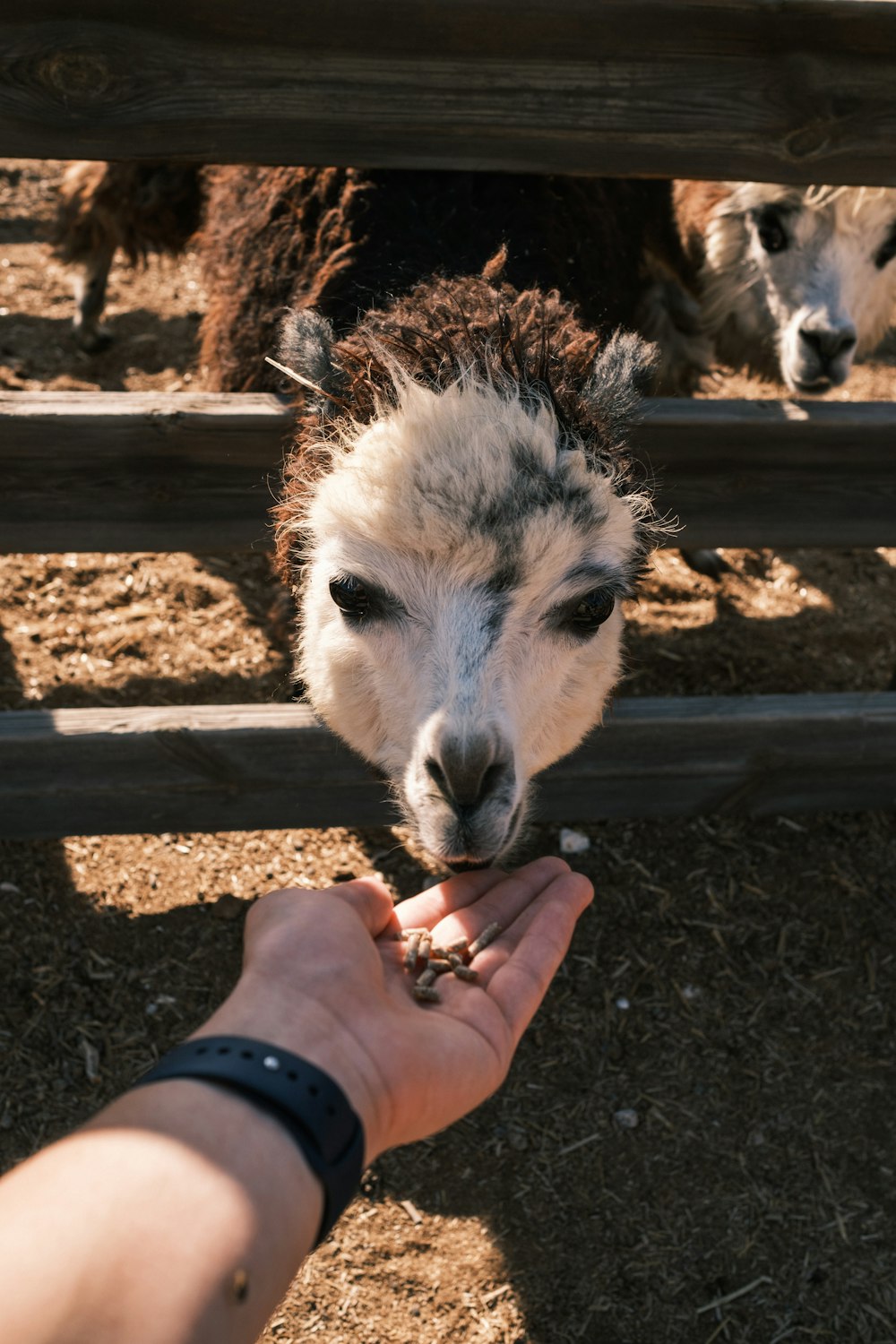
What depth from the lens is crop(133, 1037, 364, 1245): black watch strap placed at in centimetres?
149

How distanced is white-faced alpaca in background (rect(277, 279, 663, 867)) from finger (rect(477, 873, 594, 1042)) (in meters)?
0.16

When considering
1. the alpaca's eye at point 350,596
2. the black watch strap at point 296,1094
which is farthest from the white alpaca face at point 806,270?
the black watch strap at point 296,1094

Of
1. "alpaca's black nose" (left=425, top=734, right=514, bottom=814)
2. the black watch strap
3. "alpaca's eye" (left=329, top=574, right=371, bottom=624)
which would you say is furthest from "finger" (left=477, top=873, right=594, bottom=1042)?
"alpaca's eye" (left=329, top=574, right=371, bottom=624)

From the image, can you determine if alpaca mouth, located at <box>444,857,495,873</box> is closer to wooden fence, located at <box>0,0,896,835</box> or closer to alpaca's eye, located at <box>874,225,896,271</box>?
wooden fence, located at <box>0,0,896,835</box>

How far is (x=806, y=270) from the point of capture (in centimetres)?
459

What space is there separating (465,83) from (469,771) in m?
1.72

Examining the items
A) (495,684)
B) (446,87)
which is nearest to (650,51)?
(446,87)

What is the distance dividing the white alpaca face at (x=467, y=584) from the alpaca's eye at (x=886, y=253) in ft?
9.58

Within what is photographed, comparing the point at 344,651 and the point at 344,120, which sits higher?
the point at 344,120

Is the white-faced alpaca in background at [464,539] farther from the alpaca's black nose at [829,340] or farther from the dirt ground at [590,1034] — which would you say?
the alpaca's black nose at [829,340]

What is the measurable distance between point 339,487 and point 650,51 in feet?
4.45

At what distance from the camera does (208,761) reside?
134 inches

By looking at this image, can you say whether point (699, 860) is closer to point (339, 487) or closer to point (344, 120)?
point (339, 487)

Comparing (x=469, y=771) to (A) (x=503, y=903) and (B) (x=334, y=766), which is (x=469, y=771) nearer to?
(A) (x=503, y=903)
